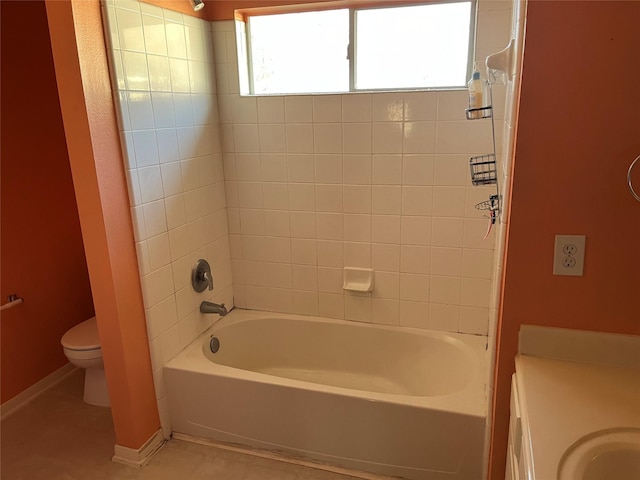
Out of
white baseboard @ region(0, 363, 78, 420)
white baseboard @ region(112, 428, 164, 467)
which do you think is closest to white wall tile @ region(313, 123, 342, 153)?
white baseboard @ region(112, 428, 164, 467)

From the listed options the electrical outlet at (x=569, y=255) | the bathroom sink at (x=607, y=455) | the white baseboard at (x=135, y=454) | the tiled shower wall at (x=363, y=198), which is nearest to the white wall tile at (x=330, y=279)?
the tiled shower wall at (x=363, y=198)

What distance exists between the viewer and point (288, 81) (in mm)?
2656

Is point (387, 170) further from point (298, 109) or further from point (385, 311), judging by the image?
point (385, 311)

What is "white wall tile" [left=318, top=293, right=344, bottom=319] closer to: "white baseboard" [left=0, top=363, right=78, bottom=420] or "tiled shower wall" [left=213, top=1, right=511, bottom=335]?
"tiled shower wall" [left=213, top=1, right=511, bottom=335]

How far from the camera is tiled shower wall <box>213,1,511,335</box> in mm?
2340

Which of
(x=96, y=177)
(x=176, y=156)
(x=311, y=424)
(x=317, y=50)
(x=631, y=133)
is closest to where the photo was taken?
(x=631, y=133)

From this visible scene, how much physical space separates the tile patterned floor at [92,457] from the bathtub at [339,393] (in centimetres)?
9

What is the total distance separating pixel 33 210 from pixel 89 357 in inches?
35.3

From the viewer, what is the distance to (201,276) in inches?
99.7

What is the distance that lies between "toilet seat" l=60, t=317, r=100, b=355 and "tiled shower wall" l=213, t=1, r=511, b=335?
0.90 metres

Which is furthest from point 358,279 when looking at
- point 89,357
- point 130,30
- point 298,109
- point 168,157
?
point 130,30

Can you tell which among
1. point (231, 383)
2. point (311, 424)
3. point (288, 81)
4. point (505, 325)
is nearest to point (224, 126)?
point (288, 81)

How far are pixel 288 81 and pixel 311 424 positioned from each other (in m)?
1.78

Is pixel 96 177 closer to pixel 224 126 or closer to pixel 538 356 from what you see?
pixel 224 126
